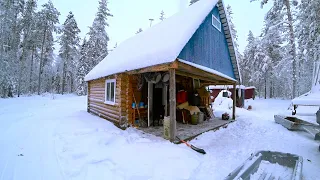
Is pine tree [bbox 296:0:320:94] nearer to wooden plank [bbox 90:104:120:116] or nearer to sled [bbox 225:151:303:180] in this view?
sled [bbox 225:151:303:180]

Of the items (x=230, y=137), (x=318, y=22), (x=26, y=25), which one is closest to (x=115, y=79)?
(x=230, y=137)

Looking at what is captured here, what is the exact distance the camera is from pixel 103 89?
9.52 metres

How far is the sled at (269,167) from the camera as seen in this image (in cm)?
328

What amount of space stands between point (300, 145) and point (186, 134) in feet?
12.2

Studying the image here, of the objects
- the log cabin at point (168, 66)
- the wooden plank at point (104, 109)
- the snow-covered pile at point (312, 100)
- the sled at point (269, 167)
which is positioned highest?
the log cabin at point (168, 66)

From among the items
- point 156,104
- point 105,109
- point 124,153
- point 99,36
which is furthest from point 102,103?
point 99,36

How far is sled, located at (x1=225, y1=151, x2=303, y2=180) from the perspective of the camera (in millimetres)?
3285

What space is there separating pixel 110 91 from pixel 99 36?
19004 millimetres

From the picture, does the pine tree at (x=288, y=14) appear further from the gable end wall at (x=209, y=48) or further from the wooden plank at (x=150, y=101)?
the wooden plank at (x=150, y=101)

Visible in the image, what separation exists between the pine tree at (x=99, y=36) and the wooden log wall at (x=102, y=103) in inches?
553

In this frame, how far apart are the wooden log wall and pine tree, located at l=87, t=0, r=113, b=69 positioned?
1405cm

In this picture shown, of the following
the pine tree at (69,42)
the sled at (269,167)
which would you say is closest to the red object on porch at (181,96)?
the sled at (269,167)

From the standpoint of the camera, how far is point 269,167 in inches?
158

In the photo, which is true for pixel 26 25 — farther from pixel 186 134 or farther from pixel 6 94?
pixel 186 134
